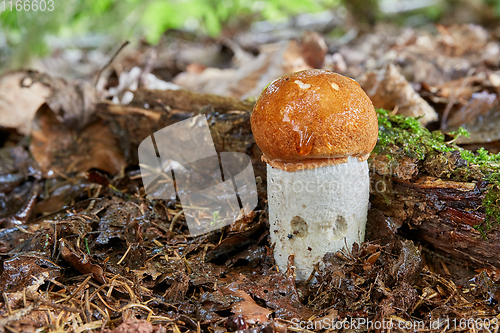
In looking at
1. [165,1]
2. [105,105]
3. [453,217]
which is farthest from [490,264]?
[165,1]

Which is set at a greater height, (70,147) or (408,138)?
(408,138)

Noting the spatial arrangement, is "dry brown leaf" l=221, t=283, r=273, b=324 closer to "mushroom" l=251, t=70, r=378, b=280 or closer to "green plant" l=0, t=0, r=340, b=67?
"mushroom" l=251, t=70, r=378, b=280

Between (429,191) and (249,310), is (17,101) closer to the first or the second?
(249,310)

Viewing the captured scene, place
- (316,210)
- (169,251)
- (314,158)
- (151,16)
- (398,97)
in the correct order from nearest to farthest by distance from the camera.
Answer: (314,158) → (316,210) → (169,251) → (398,97) → (151,16)

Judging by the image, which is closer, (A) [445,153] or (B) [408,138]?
(A) [445,153]

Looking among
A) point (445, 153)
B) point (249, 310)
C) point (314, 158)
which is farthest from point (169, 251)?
point (445, 153)

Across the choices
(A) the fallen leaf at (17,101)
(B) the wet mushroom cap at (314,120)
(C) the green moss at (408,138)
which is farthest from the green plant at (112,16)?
(C) the green moss at (408,138)

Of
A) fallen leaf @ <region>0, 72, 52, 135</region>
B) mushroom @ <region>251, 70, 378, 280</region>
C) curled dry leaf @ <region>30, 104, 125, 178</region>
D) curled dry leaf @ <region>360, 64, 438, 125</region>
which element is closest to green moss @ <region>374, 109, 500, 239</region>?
mushroom @ <region>251, 70, 378, 280</region>
